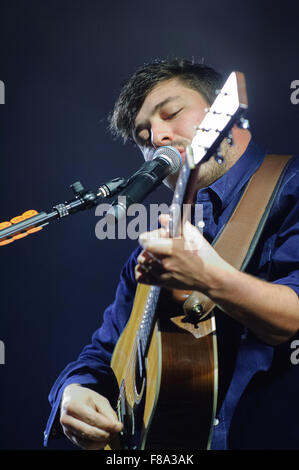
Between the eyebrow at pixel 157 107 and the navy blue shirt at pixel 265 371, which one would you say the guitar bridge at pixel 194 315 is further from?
the eyebrow at pixel 157 107

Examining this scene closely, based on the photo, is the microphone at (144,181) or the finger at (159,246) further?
the microphone at (144,181)

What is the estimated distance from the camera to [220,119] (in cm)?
84

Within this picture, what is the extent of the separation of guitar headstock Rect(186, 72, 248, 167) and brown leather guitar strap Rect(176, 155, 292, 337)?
285 mm

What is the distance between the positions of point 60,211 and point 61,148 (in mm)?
1483

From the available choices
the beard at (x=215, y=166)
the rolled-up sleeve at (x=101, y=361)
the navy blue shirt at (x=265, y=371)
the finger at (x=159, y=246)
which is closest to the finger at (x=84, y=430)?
the rolled-up sleeve at (x=101, y=361)

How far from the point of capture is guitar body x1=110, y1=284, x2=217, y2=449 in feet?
3.19

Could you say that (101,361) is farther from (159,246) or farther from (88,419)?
(159,246)

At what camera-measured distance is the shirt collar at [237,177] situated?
1265 mm

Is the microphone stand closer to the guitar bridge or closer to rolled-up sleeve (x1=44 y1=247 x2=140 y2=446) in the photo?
the guitar bridge

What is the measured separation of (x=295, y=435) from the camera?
105 cm

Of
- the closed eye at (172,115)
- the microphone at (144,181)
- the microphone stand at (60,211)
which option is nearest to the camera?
the microphone at (144,181)

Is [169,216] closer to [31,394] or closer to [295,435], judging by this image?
[295,435]

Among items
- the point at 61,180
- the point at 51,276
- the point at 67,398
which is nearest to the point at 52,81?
the point at 61,180

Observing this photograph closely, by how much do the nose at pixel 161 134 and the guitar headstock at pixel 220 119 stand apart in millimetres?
583
